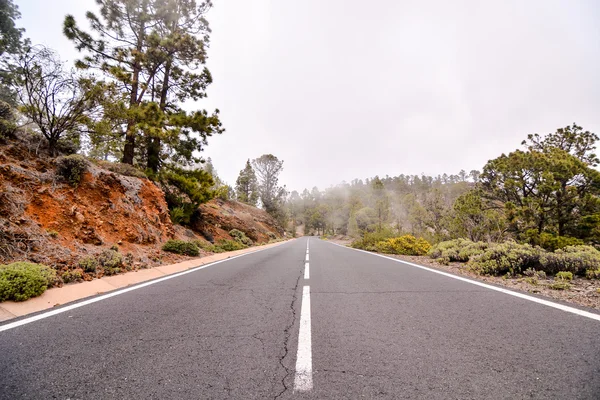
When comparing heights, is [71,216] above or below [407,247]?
above

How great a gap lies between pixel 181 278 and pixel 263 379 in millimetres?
4809

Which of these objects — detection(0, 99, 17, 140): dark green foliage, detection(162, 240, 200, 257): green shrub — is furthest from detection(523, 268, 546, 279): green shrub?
detection(0, 99, 17, 140): dark green foliage

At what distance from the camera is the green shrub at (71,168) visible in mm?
7965

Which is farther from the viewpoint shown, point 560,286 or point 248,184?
point 248,184

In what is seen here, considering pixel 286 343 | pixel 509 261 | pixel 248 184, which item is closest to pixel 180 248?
pixel 286 343

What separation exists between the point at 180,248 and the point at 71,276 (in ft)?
15.5

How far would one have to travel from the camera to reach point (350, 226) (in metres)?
52.5

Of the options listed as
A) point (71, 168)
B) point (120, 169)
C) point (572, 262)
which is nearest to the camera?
point (572, 262)

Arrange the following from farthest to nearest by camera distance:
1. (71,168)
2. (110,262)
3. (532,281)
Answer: (71,168), (110,262), (532,281)

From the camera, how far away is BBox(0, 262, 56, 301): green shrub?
138 inches

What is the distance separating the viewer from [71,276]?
191 inches

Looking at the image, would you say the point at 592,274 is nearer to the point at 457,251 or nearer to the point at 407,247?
the point at 457,251

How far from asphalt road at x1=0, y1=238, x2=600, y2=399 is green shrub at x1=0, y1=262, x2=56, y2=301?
3.13 feet

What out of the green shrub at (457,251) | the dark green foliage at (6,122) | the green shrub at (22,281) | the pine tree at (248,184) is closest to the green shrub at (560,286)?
the green shrub at (457,251)
